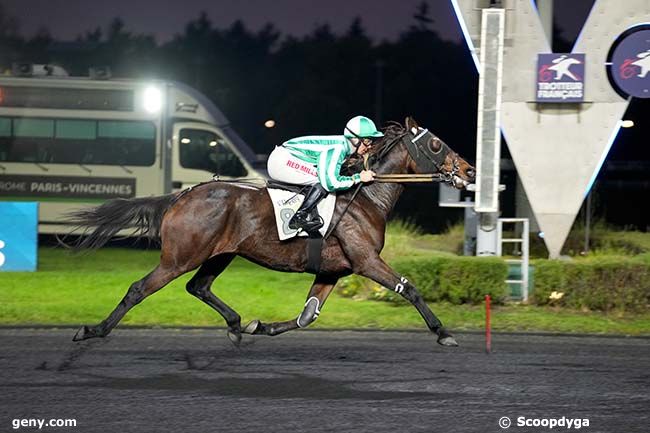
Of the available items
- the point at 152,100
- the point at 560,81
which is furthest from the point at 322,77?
the point at 560,81

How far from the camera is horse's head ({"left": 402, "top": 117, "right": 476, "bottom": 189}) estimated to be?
10133 millimetres

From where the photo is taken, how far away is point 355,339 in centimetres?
1109

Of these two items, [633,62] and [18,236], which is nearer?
[633,62]

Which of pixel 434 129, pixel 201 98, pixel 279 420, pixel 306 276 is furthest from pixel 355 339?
pixel 434 129

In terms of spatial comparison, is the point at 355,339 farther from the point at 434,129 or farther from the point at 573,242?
the point at 434,129

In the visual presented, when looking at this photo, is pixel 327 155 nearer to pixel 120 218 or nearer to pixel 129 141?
pixel 120 218

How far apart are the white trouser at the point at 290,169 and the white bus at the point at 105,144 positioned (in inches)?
490

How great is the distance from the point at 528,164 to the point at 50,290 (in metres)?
6.48

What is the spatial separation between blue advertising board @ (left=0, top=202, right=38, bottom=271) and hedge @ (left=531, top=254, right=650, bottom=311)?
742 cm

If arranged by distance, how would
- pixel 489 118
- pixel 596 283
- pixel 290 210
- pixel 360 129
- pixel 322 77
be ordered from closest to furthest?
pixel 290 210, pixel 360 129, pixel 596 283, pixel 489 118, pixel 322 77

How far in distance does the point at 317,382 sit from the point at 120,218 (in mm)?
2998

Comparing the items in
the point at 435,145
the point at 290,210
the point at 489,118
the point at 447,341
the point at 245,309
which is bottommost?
the point at 245,309

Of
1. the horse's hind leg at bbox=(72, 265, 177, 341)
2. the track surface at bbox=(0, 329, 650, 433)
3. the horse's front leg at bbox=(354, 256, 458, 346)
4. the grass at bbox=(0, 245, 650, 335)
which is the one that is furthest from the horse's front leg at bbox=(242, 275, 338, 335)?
the grass at bbox=(0, 245, 650, 335)

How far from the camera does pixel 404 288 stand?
9.64 metres
